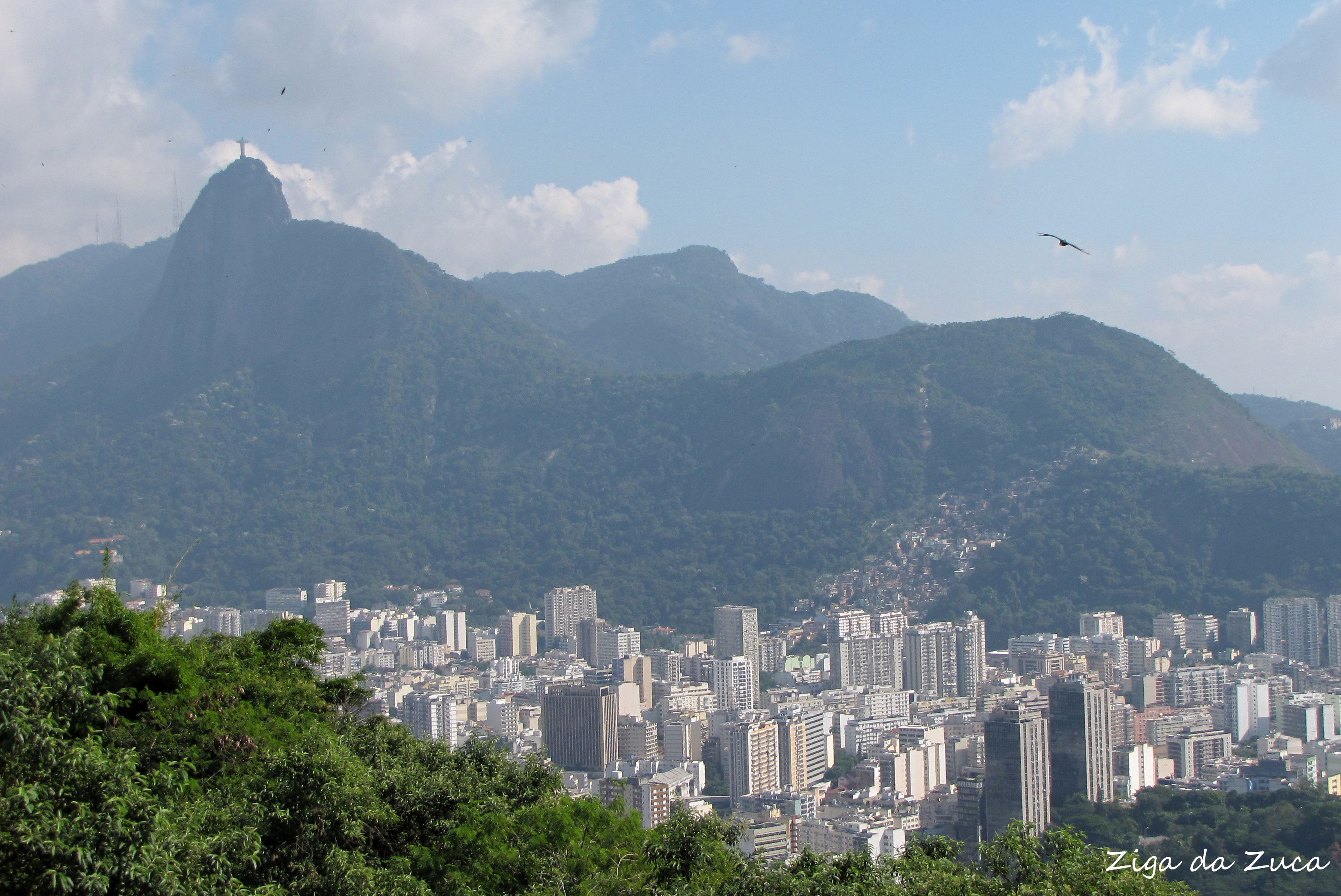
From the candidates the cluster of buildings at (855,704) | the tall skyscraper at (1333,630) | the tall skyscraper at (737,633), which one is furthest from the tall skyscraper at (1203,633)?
the tall skyscraper at (737,633)

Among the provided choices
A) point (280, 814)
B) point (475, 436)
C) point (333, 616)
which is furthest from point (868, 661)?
point (475, 436)

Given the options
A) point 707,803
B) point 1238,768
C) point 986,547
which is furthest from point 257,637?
point 986,547

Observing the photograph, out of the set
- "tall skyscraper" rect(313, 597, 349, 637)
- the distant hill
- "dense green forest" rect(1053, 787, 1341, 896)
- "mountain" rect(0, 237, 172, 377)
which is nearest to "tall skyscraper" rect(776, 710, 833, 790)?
"dense green forest" rect(1053, 787, 1341, 896)

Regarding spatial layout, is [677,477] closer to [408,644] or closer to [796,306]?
[408,644]

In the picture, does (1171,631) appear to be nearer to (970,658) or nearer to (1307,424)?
(970,658)

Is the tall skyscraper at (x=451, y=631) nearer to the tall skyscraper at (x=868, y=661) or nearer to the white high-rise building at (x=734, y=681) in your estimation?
the white high-rise building at (x=734, y=681)

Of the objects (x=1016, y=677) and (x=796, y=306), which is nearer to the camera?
(x=1016, y=677)
